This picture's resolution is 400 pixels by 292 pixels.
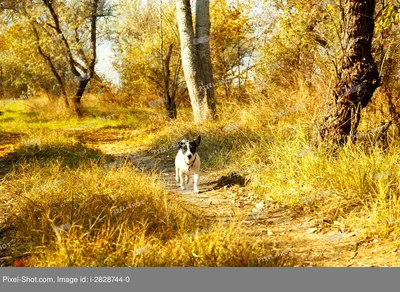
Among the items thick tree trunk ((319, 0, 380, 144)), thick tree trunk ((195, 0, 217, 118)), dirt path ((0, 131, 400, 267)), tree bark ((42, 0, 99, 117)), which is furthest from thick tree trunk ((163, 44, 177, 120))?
thick tree trunk ((319, 0, 380, 144))

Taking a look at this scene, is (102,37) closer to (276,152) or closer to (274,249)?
(276,152)

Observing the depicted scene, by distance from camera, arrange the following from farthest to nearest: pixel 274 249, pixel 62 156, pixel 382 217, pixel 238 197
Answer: pixel 62 156
pixel 238 197
pixel 382 217
pixel 274 249

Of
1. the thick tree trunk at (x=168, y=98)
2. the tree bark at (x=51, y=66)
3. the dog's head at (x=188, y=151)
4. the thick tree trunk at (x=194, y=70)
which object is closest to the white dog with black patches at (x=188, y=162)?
the dog's head at (x=188, y=151)

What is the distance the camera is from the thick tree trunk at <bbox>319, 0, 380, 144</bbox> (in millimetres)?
5418

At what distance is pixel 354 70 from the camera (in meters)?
5.48

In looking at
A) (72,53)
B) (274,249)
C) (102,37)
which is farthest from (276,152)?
(102,37)

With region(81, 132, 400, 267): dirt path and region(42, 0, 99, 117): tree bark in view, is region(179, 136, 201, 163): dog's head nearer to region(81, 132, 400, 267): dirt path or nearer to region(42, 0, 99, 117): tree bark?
region(81, 132, 400, 267): dirt path

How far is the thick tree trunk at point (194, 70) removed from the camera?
10.6m

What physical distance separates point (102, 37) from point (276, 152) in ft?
53.0

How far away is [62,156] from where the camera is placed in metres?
8.02

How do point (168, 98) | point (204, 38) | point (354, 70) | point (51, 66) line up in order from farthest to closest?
point (51, 66) → point (168, 98) → point (204, 38) → point (354, 70)

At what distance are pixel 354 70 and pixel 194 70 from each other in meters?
5.74

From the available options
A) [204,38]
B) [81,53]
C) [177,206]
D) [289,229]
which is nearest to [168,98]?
[204,38]

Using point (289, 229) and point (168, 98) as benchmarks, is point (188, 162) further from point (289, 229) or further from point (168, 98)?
point (168, 98)
